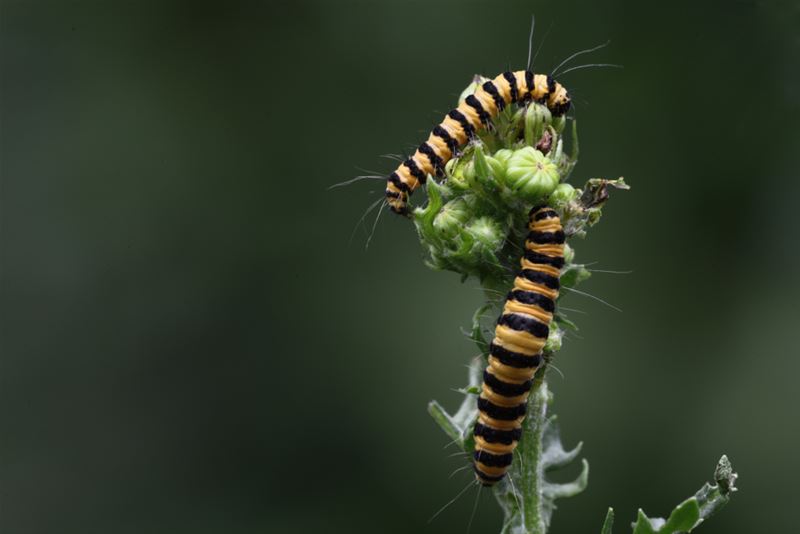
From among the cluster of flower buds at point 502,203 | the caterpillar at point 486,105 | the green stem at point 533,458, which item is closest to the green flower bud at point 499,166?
the cluster of flower buds at point 502,203

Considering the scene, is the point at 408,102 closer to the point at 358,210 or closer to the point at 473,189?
the point at 358,210

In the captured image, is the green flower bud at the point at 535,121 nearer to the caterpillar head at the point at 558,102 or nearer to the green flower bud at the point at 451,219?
the caterpillar head at the point at 558,102

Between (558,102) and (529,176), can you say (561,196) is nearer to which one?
(529,176)

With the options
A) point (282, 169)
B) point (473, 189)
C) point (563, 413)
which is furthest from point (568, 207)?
point (282, 169)

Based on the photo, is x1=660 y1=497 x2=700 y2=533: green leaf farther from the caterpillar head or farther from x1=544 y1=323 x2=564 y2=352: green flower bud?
the caterpillar head

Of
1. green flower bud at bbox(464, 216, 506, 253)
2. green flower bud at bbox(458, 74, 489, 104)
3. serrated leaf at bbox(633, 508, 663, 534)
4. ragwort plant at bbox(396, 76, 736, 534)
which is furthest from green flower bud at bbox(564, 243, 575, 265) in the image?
serrated leaf at bbox(633, 508, 663, 534)

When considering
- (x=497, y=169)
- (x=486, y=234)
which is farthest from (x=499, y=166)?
(x=486, y=234)
